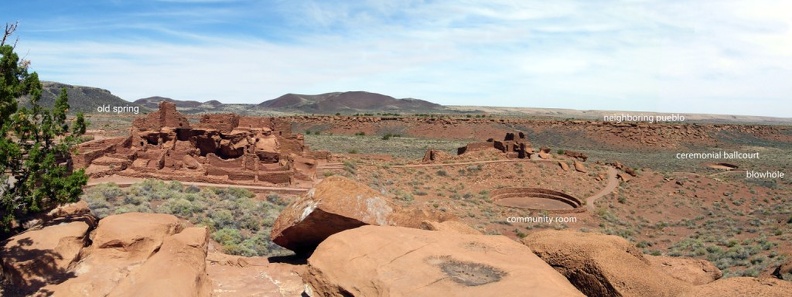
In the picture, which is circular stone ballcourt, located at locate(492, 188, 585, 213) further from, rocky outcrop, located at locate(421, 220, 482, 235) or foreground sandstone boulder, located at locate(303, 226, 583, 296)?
foreground sandstone boulder, located at locate(303, 226, 583, 296)

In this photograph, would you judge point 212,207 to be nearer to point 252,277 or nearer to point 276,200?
point 276,200

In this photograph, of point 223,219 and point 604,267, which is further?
point 223,219

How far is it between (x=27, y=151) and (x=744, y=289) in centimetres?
1165

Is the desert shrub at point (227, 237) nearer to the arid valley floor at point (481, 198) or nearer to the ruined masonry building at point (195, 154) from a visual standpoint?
the arid valley floor at point (481, 198)

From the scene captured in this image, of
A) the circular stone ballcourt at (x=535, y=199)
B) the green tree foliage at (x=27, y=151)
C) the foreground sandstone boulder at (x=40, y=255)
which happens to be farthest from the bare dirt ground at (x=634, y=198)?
the green tree foliage at (x=27, y=151)

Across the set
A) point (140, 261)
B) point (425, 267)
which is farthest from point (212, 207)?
point (425, 267)

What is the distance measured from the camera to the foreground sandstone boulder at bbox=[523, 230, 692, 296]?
230 inches

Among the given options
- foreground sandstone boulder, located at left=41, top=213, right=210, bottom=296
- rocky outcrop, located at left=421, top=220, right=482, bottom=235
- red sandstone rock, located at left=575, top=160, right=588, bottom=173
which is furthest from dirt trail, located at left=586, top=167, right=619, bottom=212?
foreground sandstone boulder, located at left=41, top=213, right=210, bottom=296

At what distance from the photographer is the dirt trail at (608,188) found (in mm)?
29944

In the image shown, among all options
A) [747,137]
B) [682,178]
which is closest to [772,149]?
[747,137]

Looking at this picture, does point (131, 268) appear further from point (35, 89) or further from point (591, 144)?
point (591, 144)

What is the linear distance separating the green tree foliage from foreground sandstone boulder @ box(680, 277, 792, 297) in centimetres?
1031

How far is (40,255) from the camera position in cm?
754

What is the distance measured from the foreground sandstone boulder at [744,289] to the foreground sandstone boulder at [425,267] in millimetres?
1318
